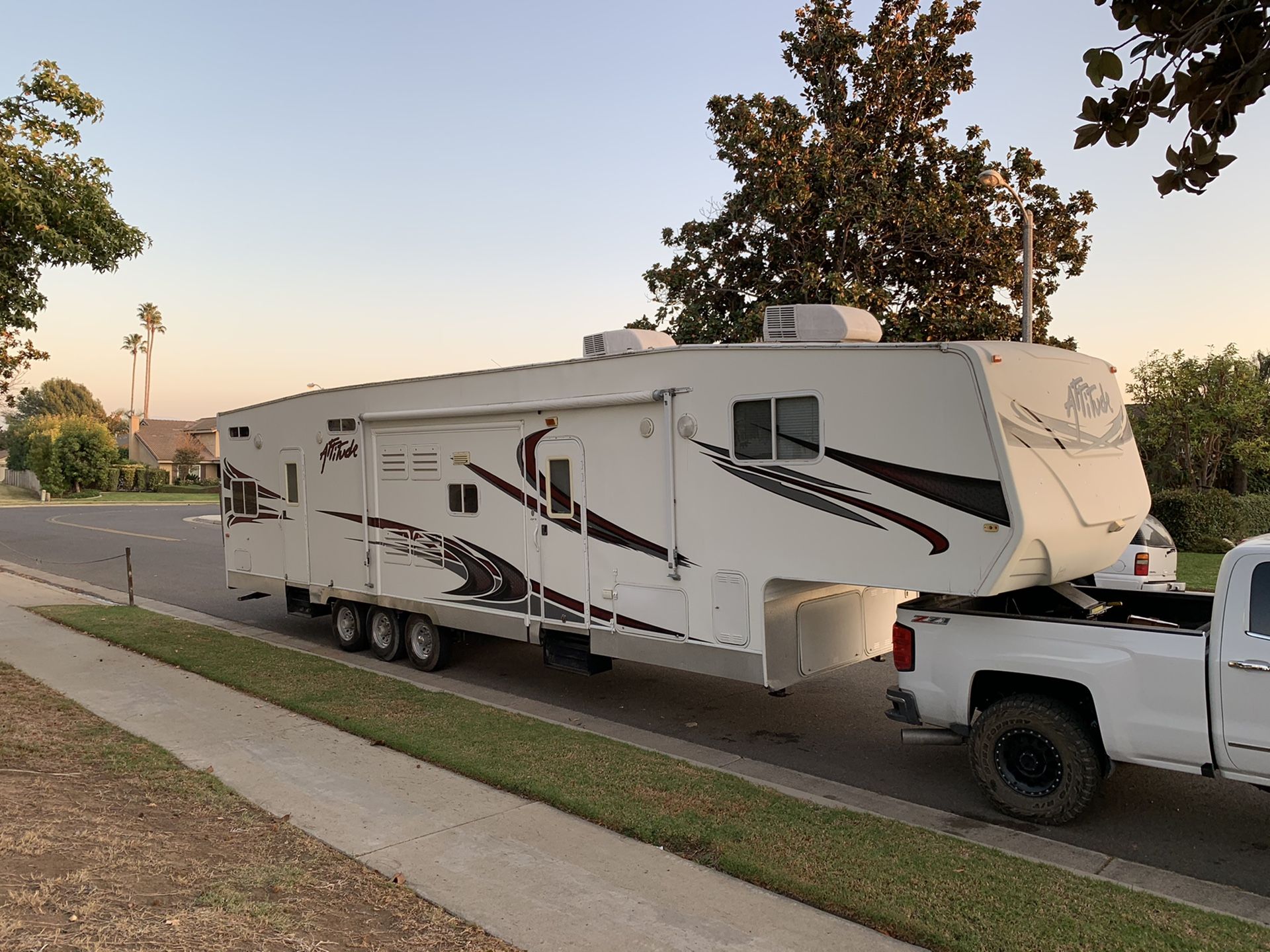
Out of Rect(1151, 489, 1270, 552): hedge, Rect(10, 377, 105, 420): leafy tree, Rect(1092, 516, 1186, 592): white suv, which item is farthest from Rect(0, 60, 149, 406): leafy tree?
Rect(10, 377, 105, 420): leafy tree

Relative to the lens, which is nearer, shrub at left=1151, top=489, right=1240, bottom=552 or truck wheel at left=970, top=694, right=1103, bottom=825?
truck wheel at left=970, top=694, right=1103, bottom=825

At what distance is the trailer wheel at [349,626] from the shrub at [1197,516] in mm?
15796

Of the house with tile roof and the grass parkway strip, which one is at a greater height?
the house with tile roof

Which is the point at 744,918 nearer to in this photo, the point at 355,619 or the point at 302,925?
the point at 302,925

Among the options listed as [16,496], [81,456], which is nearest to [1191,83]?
[81,456]

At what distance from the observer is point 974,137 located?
55.7 ft

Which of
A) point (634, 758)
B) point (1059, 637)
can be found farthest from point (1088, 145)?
point (634, 758)

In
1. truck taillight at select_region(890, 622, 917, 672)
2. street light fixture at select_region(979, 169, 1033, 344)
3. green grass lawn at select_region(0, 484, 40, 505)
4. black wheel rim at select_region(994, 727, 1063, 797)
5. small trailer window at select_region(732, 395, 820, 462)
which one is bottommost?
black wheel rim at select_region(994, 727, 1063, 797)

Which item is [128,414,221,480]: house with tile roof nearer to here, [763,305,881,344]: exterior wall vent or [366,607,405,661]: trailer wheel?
[366,607,405,661]: trailer wheel

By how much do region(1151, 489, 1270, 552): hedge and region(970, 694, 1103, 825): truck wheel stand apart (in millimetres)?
15074

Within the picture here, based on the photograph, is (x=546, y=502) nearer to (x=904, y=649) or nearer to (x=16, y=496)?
(x=904, y=649)

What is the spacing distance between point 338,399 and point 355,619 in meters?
2.67

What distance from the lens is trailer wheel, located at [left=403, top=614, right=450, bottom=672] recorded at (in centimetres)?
1041

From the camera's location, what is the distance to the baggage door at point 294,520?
11.7 m
